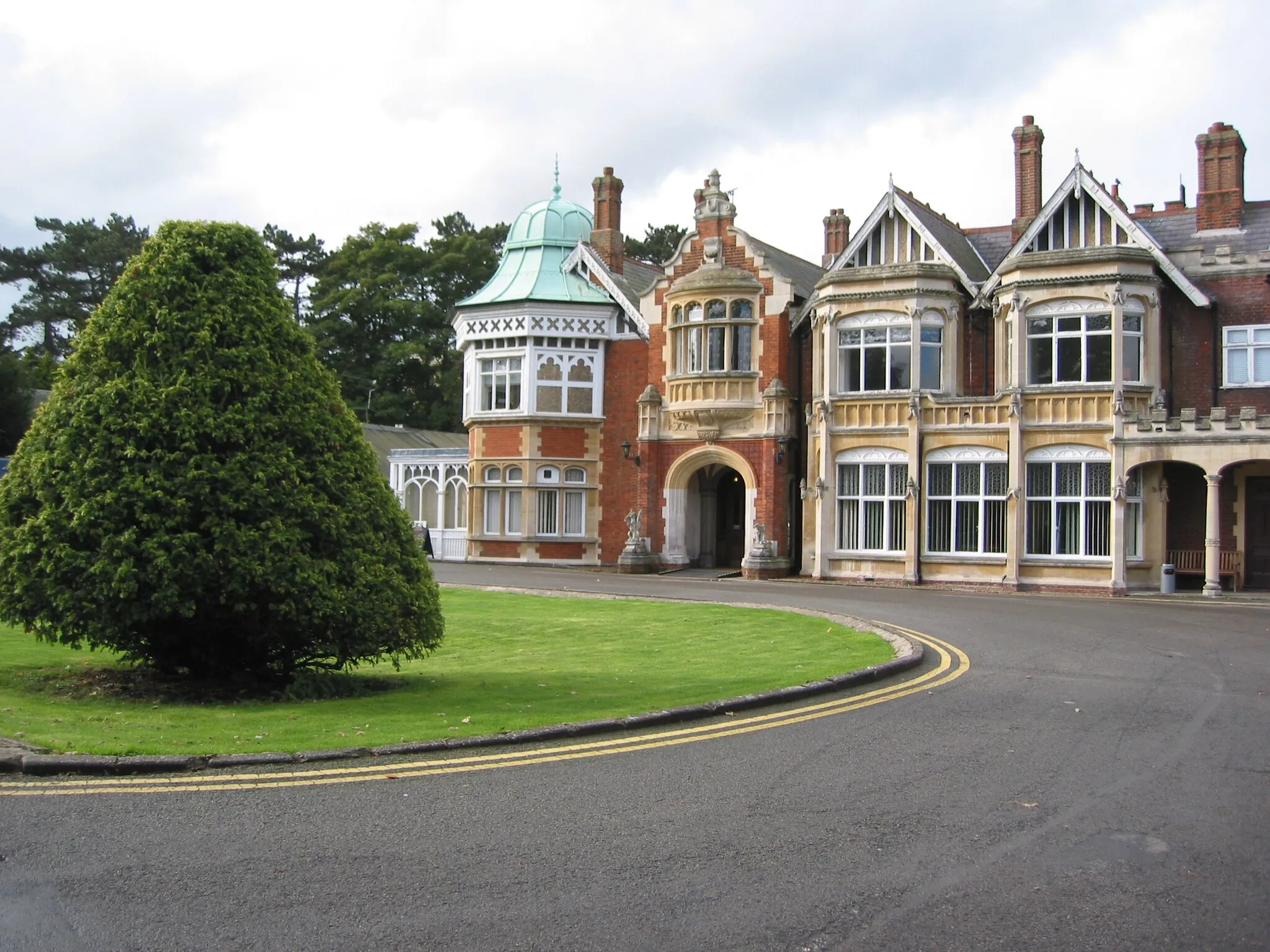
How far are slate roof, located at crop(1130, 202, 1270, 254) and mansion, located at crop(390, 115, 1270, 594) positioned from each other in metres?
0.10

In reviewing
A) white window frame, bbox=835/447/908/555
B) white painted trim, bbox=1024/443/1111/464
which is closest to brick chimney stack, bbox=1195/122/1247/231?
white painted trim, bbox=1024/443/1111/464

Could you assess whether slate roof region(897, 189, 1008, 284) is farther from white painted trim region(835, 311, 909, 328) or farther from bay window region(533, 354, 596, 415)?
bay window region(533, 354, 596, 415)

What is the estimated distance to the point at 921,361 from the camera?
31.2 meters

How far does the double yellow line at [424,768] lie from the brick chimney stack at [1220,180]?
80.5 feet

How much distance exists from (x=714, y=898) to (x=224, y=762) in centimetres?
408

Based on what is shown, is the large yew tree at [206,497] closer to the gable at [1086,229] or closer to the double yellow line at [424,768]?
the double yellow line at [424,768]

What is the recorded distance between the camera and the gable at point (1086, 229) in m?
29.2

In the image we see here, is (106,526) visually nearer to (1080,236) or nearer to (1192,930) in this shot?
(1192,930)

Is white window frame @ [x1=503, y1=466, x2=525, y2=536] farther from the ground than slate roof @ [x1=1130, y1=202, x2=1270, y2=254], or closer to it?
closer to it

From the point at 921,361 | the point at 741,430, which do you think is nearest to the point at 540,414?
the point at 741,430

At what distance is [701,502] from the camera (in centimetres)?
3681

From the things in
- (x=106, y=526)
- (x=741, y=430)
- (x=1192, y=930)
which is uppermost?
(x=741, y=430)

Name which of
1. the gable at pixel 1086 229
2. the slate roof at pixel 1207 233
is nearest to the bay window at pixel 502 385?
the gable at pixel 1086 229

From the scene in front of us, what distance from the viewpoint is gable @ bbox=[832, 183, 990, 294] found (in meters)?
31.4
